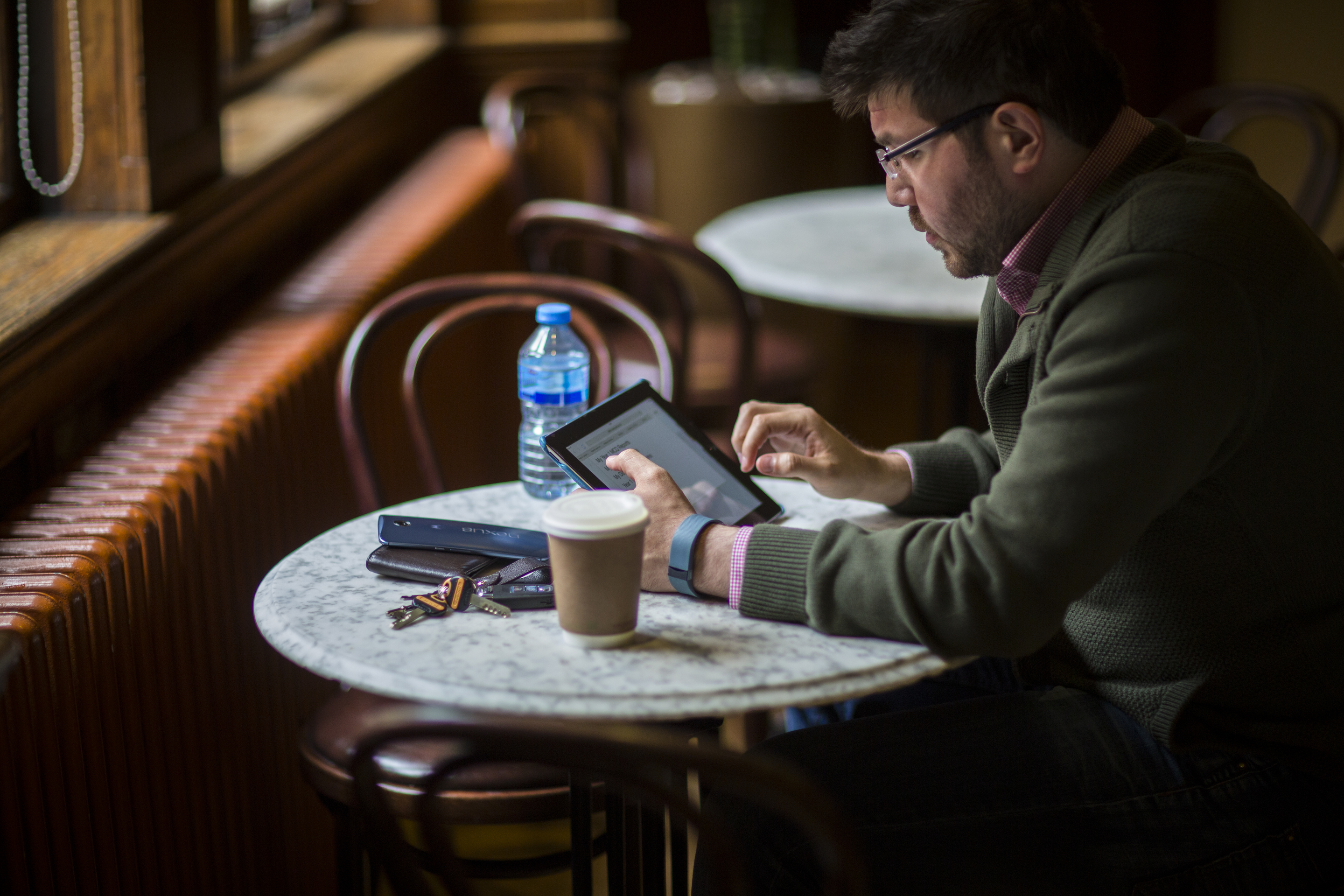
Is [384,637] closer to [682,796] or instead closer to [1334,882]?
[682,796]

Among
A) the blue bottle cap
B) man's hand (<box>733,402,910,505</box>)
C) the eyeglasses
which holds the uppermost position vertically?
the eyeglasses

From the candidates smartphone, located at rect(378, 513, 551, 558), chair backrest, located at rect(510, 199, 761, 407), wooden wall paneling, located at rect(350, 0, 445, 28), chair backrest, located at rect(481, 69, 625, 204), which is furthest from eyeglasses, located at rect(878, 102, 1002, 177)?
wooden wall paneling, located at rect(350, 0, 445, 28)

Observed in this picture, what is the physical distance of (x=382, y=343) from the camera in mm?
2100

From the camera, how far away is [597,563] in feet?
3.27

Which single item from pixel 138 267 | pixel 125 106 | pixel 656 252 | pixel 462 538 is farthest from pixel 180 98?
pixel 462 538

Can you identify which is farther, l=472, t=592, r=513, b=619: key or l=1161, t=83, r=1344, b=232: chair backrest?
l=1161, t=83, r=1344, b=232: chair backrest

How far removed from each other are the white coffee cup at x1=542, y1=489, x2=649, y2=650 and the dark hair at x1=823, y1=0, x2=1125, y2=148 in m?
0.45

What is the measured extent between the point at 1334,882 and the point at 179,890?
1121 mm

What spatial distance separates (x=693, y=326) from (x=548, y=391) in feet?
4.98

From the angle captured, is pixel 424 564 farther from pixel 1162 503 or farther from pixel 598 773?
pixel 1162 503

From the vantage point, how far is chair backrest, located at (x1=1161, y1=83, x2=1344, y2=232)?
293cm

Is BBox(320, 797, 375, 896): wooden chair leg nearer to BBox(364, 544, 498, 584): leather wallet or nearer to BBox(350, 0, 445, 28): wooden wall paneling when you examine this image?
BBox(364, 544, 498, 584): leather wallet

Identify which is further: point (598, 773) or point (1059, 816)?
point (1059, 816)

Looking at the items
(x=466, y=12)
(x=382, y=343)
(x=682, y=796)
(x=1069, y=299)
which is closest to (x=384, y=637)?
(x=682, y=796)
